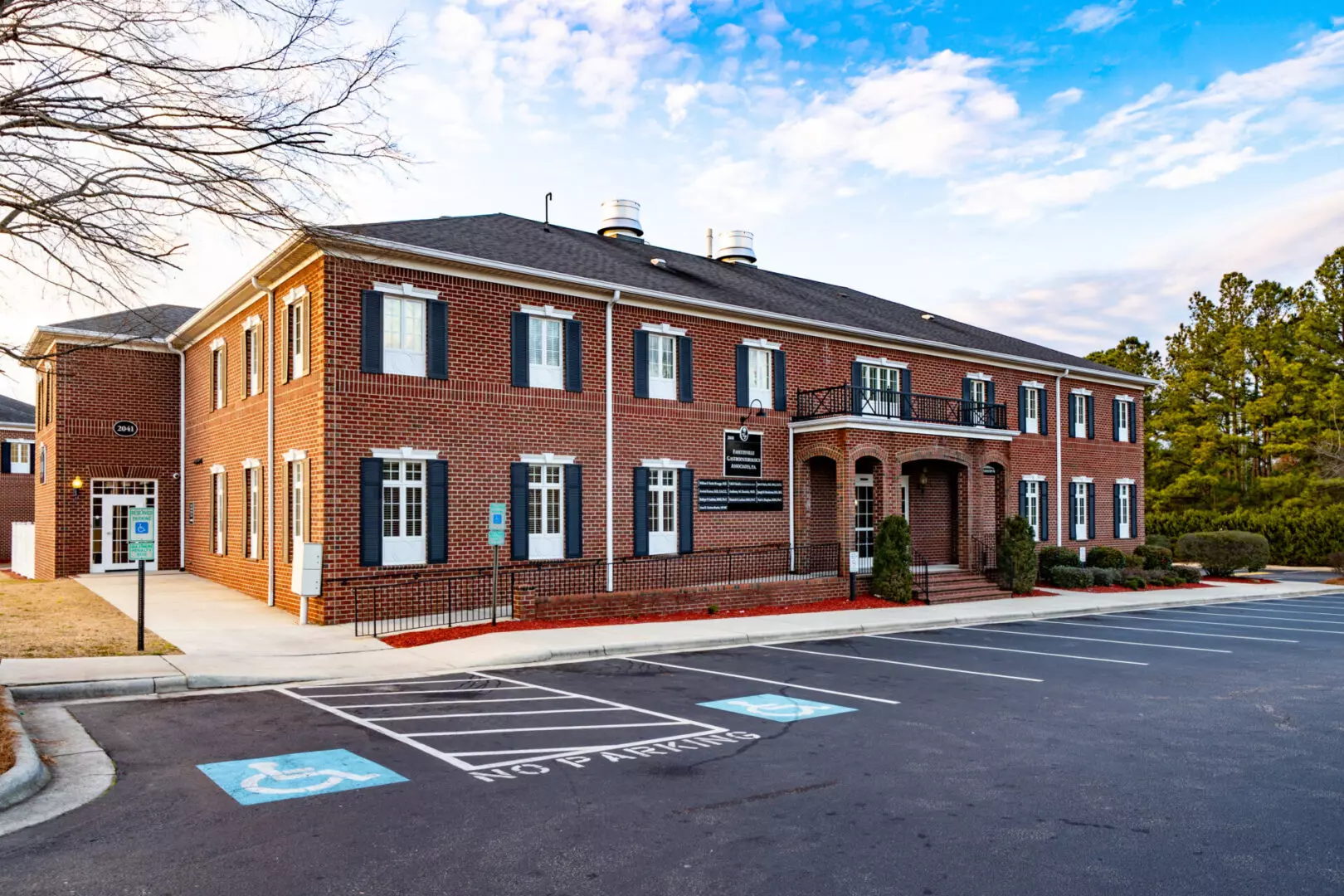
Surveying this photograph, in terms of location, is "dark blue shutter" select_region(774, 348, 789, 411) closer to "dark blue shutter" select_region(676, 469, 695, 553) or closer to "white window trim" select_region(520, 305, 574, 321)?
"dark blue shutter" select_region(676, 469, 695, 553)

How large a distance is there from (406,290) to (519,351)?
2.54 metres

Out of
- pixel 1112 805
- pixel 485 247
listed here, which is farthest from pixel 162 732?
pixel 485 247

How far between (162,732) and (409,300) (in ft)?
34.5

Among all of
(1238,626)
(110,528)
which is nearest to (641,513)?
(1238,626)

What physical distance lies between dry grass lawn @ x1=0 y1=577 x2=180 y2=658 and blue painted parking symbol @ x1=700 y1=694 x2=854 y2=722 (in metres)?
8.01

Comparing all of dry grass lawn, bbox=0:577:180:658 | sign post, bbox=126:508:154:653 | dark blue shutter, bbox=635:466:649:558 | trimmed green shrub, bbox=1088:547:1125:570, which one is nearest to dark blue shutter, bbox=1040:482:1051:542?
trimmed green shrub, bbox=1088:547:1125:570

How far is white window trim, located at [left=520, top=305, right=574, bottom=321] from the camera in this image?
19.2m

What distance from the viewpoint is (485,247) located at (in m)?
19.2

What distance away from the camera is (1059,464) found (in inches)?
1198

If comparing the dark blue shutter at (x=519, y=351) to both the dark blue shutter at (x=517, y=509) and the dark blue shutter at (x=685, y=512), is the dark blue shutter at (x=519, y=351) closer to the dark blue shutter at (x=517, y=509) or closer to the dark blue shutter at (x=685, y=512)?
the dark blue shutter at (x=517, y=509)

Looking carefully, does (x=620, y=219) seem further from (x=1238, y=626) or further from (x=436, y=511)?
(x=1238, y=626)

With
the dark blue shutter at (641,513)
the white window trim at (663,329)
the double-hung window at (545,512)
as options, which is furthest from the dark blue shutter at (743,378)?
the double-hung window at (545,512)

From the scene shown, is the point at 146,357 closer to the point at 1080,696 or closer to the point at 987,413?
the point at 987,413

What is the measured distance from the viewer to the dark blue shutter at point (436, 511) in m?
17.6
